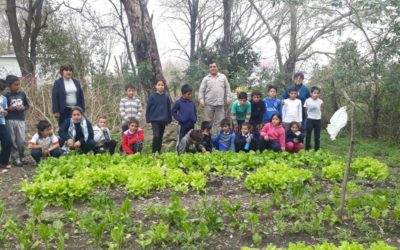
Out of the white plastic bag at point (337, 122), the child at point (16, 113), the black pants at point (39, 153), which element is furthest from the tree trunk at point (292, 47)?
the white plastic bag at point (337, 122)

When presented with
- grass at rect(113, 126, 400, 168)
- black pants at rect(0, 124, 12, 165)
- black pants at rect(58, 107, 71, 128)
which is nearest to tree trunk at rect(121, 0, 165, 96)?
grass at rect(113, 126, 400, 168)

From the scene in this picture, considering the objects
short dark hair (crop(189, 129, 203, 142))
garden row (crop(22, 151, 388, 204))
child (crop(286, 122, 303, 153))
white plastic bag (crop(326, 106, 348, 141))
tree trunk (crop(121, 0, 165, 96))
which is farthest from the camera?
tree trunk (crop(121, 0, 165, 96))

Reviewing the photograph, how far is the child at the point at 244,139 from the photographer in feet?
29.1

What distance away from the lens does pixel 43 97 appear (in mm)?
11867

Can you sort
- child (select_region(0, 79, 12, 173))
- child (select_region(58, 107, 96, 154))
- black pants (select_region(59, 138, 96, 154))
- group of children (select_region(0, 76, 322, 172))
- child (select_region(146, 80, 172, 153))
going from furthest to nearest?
child (select_region(146, 80, 172, 153)) < black pants (select_region(59, 138, 96, 154)) < child (select_region(58, 107, 96, 154)) < group of children (select_region(0, 76, 322, 172)) < child (select_region(0, 79, 12, 173))

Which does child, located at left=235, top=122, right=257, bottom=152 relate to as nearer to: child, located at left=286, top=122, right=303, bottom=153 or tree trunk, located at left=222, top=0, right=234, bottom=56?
child, located at left=286, top=122, right=303, bottom=153

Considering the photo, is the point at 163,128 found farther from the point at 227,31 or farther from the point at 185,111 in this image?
the point at 227,31

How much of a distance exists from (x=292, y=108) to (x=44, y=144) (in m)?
4.73

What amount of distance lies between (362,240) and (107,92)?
374 inches

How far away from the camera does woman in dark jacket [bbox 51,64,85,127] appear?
810cm

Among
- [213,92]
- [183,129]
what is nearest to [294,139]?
[213,92]

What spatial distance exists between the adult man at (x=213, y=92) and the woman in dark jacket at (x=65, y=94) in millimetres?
2464

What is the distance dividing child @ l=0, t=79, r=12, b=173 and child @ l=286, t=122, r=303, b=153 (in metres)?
5.16

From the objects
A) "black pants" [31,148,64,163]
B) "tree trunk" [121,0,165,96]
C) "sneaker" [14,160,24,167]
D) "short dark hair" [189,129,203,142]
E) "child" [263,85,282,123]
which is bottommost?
"sneaker" [14,160,24,167]
